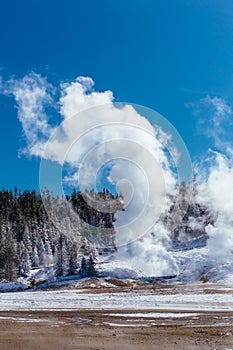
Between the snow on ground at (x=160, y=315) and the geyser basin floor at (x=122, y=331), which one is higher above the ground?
the snow on ground at (x=160, y=315)

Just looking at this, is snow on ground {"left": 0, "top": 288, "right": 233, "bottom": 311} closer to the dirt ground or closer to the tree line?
the dirt ground

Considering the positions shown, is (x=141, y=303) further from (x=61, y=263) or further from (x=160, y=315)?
(x=61, y=263)

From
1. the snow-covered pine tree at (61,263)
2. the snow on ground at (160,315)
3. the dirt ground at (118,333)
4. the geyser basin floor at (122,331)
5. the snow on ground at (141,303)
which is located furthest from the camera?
the snow-covered pine tree at (61,263)

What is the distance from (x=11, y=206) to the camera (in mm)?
138750

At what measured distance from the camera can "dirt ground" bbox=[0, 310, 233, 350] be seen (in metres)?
17.7

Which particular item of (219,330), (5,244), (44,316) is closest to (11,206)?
(5,244)

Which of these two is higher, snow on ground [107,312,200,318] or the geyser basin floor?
snow on ground [107,312,200,318]

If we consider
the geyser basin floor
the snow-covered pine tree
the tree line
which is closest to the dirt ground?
the geyser basin floor

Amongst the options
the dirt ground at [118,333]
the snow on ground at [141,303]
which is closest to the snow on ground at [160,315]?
the dirt ground at [118,333]

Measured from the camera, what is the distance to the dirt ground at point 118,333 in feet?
58.0

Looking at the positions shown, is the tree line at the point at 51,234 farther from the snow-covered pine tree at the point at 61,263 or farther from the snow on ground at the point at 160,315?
the snow on ground at the point at 160,315

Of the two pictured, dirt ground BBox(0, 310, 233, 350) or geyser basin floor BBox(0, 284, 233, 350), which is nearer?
dirt ground BBox(0, 310, 233, 350)

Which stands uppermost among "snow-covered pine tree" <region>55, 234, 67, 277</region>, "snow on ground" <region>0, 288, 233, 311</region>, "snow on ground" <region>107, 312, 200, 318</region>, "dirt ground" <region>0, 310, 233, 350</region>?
"snow-covered pine tree" <region>55, 234, 67, 277</region>

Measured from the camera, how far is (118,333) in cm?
2117
